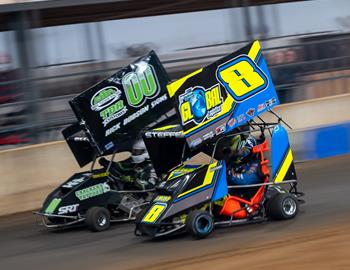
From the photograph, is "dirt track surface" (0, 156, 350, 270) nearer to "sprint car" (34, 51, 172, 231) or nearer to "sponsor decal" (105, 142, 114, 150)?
"sprint car" (34, 51, 172, 231)

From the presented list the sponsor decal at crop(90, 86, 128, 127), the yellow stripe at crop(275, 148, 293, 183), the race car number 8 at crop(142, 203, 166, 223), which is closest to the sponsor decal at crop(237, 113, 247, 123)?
the yellow stripe at crop(275, 148, 293, 183)

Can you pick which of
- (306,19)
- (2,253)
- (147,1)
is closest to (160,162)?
(2,253)

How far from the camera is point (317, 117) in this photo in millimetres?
16578

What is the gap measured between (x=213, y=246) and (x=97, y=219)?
8.44 ft

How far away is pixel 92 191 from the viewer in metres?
10.5

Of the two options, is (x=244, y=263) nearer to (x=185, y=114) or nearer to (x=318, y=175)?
(x=185, y=114)

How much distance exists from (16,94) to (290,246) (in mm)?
8167

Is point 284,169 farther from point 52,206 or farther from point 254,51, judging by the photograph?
point 52,206

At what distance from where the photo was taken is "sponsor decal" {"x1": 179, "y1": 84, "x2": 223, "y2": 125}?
874 centimetres

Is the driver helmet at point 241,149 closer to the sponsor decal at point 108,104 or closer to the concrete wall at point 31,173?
the sponsor decal at point 108,104

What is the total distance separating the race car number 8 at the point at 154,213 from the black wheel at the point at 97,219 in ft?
5.10

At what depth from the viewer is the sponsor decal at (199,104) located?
8.74 metres

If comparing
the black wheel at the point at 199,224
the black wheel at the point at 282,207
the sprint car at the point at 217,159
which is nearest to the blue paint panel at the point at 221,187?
the sprint car at the point at 217,159

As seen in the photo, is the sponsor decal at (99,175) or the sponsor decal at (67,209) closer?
the sponsor decal at (67,209)
